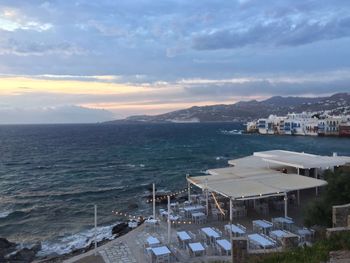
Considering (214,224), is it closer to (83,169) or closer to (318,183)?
(318,183)

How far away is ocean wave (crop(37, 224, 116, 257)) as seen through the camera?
22156mm

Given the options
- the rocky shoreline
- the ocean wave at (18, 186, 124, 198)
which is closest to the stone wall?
the rocky shoreline

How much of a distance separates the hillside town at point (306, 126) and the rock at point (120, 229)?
9706 centimetres

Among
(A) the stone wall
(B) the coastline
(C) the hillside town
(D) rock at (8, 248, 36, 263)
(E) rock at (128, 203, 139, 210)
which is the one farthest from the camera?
(C) the hillside town

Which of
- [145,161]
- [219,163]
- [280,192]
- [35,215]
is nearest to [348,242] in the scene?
[280,192]

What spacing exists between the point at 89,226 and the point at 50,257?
18.6ft

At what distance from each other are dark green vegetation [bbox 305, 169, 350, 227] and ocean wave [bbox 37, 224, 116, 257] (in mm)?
10767

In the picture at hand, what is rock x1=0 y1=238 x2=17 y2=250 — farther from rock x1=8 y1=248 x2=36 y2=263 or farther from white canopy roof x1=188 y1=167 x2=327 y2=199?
white canopy roof x1=188 y1=167 x2=327 y2=199

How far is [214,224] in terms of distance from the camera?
2062 cm

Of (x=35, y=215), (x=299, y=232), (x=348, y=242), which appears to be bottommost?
(x=35, y=215)

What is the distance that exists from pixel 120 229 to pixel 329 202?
1196 cm

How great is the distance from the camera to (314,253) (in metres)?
11.4

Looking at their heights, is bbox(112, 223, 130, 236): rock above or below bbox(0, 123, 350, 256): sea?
above

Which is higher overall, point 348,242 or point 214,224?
point 348,242
